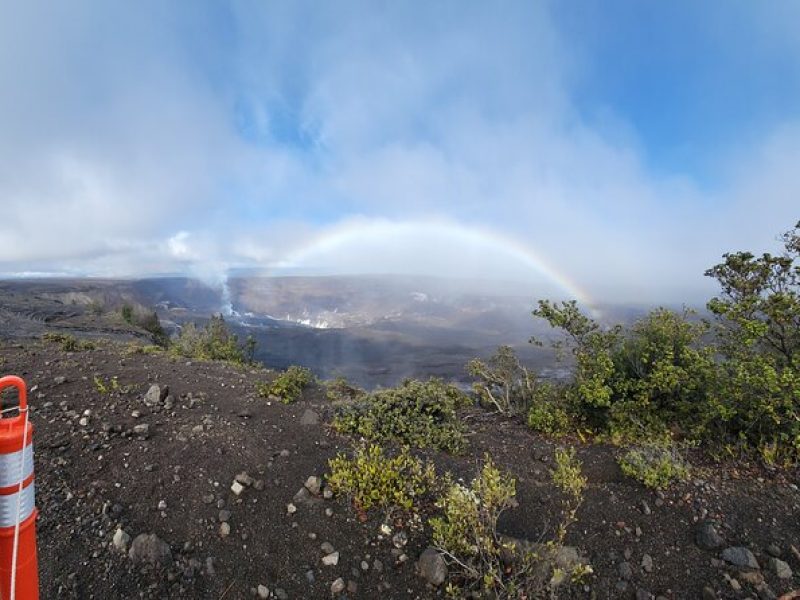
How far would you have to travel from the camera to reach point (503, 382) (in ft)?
30.8

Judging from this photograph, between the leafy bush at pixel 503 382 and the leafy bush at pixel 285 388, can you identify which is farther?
the leafy bush at pixel 503 382

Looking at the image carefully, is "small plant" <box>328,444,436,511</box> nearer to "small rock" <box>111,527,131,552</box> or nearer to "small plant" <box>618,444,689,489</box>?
"small rock" <box>111,527,131,552</box>

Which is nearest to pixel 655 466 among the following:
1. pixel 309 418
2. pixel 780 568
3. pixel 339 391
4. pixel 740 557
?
pixel 740 557

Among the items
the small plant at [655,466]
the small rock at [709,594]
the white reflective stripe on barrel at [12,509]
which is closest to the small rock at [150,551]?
the white reflective stripe on barrel at [12,509]

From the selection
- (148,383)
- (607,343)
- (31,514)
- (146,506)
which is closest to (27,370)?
(148,383)

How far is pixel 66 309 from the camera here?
182 feet

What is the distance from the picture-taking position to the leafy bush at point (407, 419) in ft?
20.5

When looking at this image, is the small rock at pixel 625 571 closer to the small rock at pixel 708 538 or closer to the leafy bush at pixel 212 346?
the small rock at pixel 708 538

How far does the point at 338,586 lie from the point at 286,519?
95 cm

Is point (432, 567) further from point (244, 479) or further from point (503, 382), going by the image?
point (503, 382)

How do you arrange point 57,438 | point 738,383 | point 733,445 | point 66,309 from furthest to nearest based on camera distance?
point 66,309 < point 733,445 < point 738,383 < point 57,438

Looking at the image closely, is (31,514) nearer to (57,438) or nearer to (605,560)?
(57,438)

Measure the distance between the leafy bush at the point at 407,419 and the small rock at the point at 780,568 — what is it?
3.44m

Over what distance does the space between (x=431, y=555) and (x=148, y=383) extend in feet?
19.0
